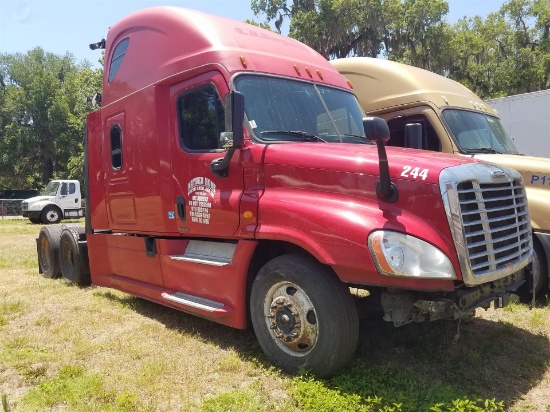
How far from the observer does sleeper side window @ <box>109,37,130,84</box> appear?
613 centimetres

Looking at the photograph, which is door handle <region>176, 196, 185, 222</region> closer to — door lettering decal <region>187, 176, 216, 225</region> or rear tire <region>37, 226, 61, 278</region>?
door lettering decal <region>187, 176, 216, 225</region>

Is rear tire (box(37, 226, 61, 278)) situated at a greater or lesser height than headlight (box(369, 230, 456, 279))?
lesser

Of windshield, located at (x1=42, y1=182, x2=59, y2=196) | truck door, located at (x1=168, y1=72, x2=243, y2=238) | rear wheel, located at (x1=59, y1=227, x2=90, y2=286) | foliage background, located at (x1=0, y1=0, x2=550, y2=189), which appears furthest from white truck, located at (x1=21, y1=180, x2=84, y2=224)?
truck door, located at (x1=168, y1=72, x2=243, y2=238)

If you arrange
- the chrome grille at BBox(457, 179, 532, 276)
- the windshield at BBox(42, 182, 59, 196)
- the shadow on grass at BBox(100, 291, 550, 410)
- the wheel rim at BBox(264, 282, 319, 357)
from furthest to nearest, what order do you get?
the windshield at BBox(42, 182, 59, 196) → the wheel rim at BBox(264, 282, 319, 357) → the shadow on grass at BBox(100, 291, 550, 410) → the chrome grille at BBox(457, 179, 532, 276)

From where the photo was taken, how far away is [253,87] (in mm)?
4504

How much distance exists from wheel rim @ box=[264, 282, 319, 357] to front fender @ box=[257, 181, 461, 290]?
0.44 m

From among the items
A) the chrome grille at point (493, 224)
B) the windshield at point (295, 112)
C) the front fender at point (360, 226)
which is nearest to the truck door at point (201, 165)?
the windshield at point (295, 112)

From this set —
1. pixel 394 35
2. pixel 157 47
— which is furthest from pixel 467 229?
pixel 394 35

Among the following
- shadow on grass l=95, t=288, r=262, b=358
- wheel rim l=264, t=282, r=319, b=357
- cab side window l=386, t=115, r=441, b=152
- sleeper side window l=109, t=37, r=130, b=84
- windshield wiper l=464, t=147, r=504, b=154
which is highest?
sleeper side window l=109, t=37, r=130, b=84

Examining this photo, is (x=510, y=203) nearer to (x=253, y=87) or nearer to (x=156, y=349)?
(x=253, y=87)

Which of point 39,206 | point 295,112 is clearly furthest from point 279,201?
point 39,206

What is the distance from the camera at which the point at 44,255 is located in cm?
870

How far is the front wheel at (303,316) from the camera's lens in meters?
3.61

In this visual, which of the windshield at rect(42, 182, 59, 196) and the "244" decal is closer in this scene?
the "244" decal
